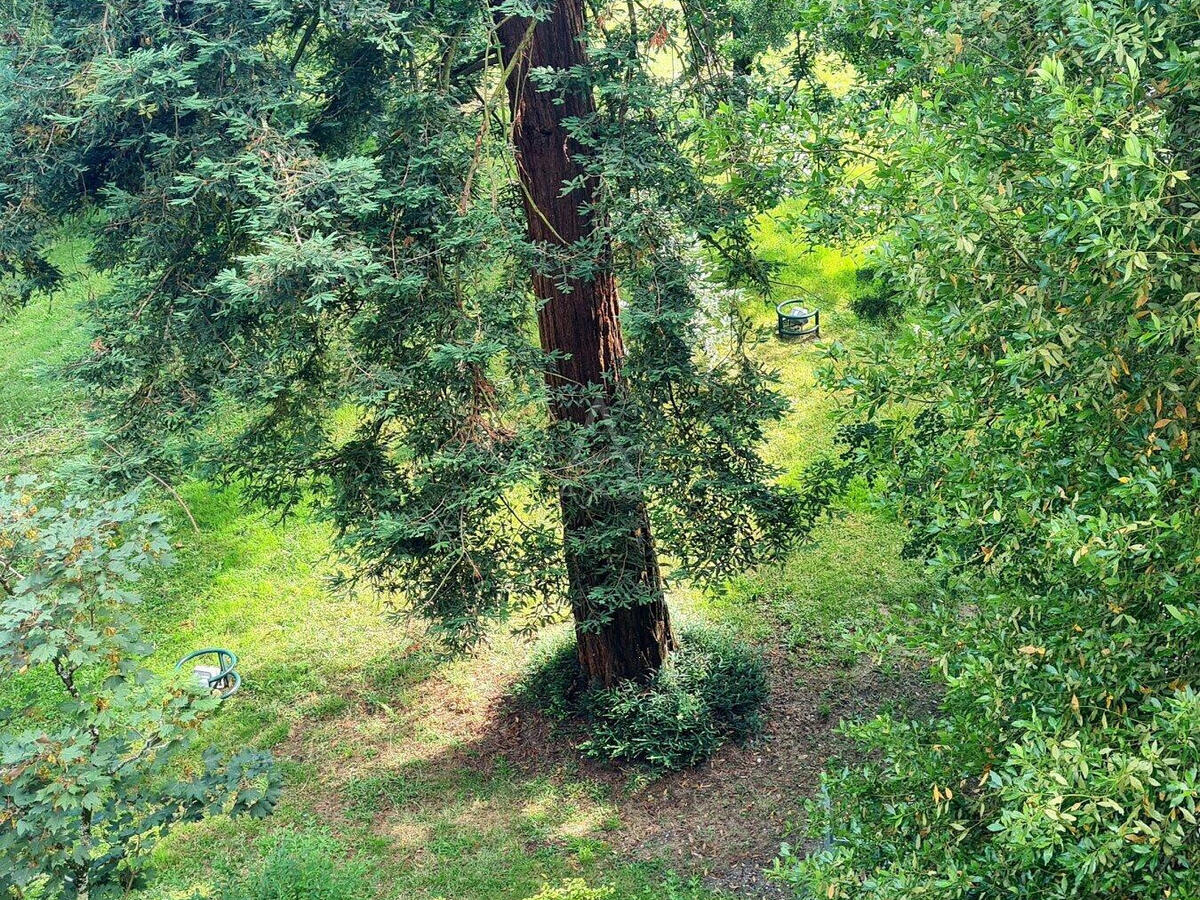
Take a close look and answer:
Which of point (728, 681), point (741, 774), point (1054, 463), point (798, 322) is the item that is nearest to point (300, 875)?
point (741, 774)

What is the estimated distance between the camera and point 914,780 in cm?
356

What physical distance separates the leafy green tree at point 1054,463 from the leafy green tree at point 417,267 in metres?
2.53

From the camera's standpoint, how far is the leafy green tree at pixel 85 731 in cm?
373

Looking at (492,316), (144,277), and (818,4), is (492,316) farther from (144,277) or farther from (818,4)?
(818,4)

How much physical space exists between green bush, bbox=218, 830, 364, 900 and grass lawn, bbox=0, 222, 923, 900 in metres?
0.03

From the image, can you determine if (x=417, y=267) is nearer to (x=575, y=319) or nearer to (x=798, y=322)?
(x=575, y=319)

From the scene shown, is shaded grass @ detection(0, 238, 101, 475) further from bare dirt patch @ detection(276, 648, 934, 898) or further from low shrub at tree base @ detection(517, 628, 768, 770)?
low shrub at tree base @ detection(517, 628, 768, 770)

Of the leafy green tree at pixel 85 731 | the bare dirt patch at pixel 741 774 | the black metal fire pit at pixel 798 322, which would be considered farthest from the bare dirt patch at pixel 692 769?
the black metal fire pit at pixel 798 322

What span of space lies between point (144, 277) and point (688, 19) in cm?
Result: 358

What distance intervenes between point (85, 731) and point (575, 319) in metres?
4.05

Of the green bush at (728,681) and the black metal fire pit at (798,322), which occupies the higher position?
the black metal fire pit at (798,322)

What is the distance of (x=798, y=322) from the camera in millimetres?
12359

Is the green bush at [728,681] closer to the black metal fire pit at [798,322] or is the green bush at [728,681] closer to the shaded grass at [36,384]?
the black metal fire pit at [798,322]

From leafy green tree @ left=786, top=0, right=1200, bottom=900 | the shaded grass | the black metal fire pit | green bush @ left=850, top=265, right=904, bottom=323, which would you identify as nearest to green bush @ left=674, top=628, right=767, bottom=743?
leafy green tree @ left=786, top=0, right=1200, bottom=900
